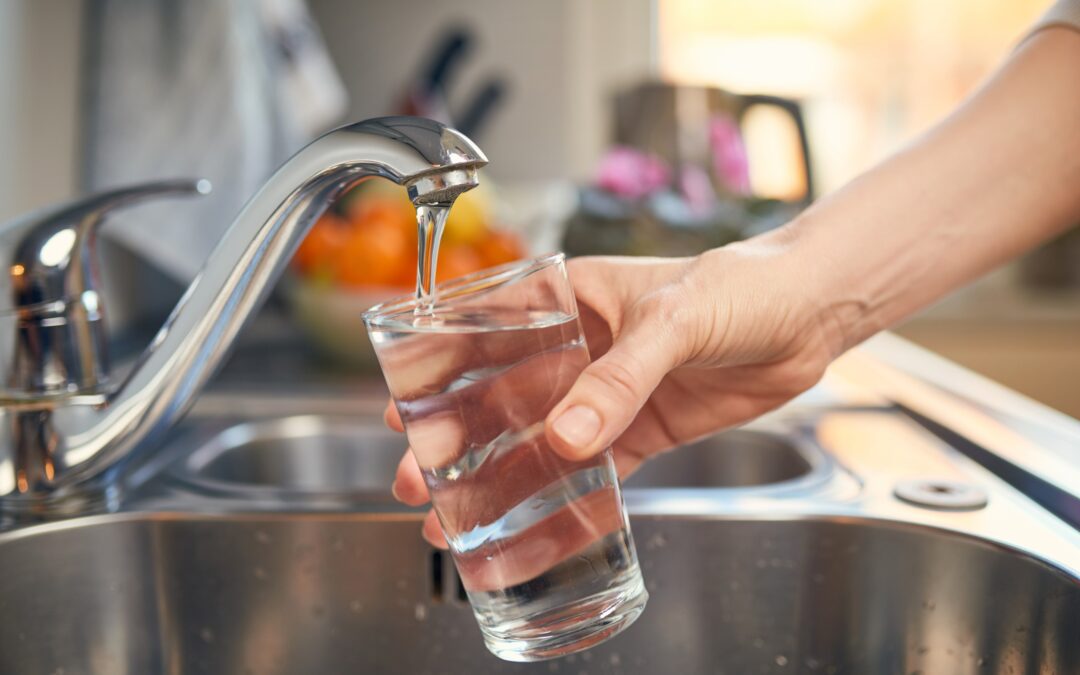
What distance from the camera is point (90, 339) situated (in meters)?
0.60

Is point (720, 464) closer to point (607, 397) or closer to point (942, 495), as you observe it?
point (942, 495)

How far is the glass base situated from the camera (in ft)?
1.42

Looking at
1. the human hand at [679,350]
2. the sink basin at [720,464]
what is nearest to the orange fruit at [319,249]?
the sink basin at [720,464]

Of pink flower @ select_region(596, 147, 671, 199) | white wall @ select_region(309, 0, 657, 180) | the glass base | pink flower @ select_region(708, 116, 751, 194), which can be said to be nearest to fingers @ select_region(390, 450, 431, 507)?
the glass base

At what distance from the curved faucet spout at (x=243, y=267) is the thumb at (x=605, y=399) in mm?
96

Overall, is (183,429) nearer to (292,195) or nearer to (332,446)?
(332,446)

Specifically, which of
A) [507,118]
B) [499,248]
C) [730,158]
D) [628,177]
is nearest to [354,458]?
[499,248]

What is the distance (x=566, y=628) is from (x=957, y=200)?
377 mm

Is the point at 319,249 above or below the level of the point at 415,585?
above

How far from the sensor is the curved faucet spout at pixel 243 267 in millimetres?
420

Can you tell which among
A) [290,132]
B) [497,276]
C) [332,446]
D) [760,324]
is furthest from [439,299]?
[290,132]

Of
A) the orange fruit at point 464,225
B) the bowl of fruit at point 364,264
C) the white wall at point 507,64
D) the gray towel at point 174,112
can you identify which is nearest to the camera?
the gray towel at point 174,112

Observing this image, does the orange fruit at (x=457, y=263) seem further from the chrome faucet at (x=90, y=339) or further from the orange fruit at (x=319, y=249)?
the chrome faucet at (x=90, y=339)

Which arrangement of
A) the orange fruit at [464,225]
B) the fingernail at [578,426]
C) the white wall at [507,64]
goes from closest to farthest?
the fingernail at [578,426] < the orange fruit at [464,225] < the white wall at [507,64]
